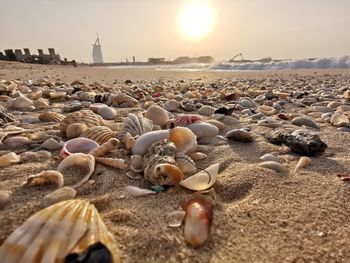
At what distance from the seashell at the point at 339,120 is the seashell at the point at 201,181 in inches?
Result: 74.1

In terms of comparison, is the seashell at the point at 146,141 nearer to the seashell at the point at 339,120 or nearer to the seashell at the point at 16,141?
the seashell at the point at 16,141

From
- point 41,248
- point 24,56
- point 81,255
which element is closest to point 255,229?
point 81,255

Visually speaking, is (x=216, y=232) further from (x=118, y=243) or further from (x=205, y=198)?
(x=118, y=243)

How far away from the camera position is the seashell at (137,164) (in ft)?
5.64

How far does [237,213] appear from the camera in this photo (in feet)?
4.43

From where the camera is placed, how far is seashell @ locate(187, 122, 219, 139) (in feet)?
7.89

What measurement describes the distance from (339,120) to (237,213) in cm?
211

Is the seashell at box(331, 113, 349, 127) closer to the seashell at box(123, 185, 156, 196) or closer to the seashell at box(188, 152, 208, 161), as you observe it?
the seashell at box(188, 152, 208, 161)

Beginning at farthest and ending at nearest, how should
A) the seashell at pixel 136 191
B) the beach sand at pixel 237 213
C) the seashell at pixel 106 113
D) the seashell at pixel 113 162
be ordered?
the seashell at pixel 106 113 < the seashell at pixel 113 162 < the seashell at pixel 136 191 < the beach sand at pixel 237 213

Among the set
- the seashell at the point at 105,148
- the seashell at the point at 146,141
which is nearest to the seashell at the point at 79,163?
the seashell at the point at 105,148

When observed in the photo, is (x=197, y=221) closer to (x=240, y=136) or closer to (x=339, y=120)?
(x=240, y=136)

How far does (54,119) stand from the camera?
289cm

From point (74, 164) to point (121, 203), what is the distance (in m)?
0.43

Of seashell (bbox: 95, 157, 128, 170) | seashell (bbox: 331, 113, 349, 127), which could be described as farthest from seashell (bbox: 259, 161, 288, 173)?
seashell (bbox: 331, 113, 349, 127)
